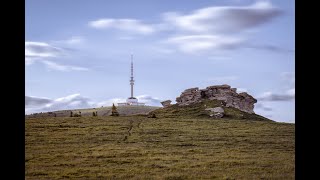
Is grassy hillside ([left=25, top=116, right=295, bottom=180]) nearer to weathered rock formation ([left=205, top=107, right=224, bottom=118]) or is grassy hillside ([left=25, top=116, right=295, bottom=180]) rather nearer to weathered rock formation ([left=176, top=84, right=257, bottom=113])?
weathered rock formation ([left=205, top=107, right=224, bottom=118])

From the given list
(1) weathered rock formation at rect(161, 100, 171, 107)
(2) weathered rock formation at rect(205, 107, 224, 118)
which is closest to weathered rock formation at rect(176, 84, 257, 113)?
(1) weathered rock formation at rect(161, 100, 171, 107)

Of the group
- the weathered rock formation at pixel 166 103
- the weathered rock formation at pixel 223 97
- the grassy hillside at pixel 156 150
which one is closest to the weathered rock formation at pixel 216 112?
the weathered rock formation at pixel 223 97

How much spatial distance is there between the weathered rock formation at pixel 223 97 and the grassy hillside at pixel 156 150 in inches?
999

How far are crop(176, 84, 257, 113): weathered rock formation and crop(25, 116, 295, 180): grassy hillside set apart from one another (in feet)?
83.2

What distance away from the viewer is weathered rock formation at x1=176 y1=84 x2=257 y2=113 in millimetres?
87250

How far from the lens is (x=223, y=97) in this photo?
291 feet

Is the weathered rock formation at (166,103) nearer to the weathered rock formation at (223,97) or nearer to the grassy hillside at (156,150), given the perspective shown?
the weathered rock formation at (223,97)

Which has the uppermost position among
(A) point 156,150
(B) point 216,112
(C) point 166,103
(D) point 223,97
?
(D) point 223,97

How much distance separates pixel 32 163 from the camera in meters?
31.0

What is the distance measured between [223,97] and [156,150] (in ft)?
175

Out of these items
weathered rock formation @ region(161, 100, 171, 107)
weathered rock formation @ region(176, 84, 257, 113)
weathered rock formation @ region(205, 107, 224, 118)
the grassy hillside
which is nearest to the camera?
the grassy hillside

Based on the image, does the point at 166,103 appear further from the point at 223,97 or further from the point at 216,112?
the point at 216,112

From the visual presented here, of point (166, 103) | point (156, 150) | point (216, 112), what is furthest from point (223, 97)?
point (156, 150)
